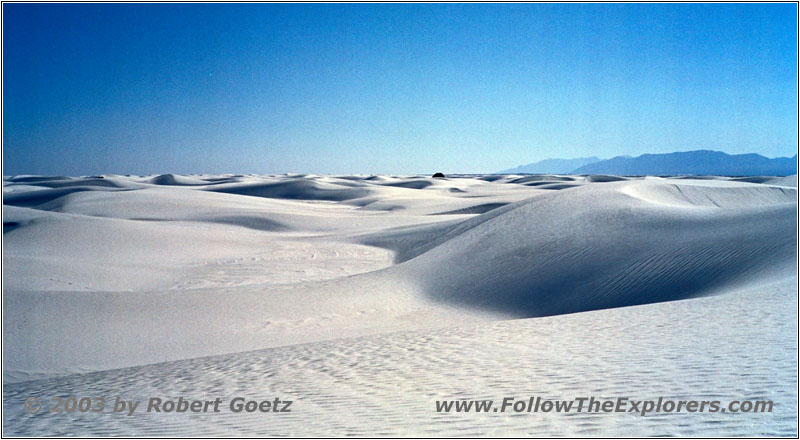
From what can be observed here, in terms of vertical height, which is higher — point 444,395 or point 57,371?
point 444,395

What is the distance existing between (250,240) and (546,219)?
11.9 metres

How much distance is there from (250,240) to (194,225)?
640cm

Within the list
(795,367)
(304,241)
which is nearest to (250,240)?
(304,241)

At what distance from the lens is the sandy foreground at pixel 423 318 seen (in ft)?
16.9

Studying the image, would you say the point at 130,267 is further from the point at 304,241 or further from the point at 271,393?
the point at 271,393

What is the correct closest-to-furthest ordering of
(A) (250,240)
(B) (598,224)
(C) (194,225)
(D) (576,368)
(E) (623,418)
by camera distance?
(E) (623,418) → (D) (576,368) → (B) (598,224) → (A) (250,240) → (C) (194,225)

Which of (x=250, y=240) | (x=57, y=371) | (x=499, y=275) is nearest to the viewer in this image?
(x=57, y=371)

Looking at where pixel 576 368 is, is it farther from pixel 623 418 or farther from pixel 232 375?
pixel 232 375

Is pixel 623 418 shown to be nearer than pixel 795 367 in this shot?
Yes

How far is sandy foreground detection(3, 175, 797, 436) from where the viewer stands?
16.9ft

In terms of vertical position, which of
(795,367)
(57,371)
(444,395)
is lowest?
(57,371)

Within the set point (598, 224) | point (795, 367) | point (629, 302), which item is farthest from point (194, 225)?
point (795, 367)

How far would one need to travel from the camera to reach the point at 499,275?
570 inches

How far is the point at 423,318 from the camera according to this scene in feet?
39.0
